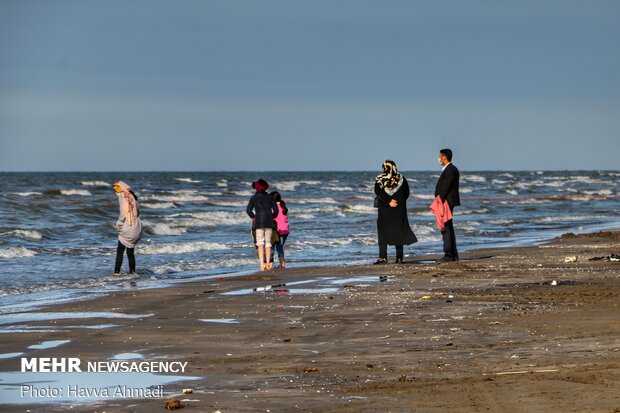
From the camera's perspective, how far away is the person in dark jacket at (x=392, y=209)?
1717 centimetres

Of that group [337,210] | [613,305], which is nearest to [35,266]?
[613,305]

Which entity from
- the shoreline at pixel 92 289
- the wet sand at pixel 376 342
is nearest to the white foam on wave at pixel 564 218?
the shoreline at pixel 92 289

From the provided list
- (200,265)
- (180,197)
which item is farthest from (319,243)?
(180,197)

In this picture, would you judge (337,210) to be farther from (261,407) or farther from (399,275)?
(261,407)

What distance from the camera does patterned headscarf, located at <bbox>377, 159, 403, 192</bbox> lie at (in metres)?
17.1

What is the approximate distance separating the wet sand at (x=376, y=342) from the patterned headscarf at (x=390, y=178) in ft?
8.40

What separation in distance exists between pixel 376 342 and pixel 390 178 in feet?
28.4

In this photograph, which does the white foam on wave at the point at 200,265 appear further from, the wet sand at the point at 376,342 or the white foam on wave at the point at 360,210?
the white foam on wave at the point at 360,210

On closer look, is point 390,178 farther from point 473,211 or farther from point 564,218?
point 473,211

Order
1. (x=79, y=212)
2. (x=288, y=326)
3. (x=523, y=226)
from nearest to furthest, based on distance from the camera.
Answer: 1. (x=288, y=326)
2. (x=523, y=226)
3. (x=79, y=212)

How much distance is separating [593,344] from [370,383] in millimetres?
2018

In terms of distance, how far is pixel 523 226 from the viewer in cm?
3400

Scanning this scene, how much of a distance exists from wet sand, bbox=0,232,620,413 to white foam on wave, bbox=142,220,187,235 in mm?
17217

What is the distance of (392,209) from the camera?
56.7 feet
